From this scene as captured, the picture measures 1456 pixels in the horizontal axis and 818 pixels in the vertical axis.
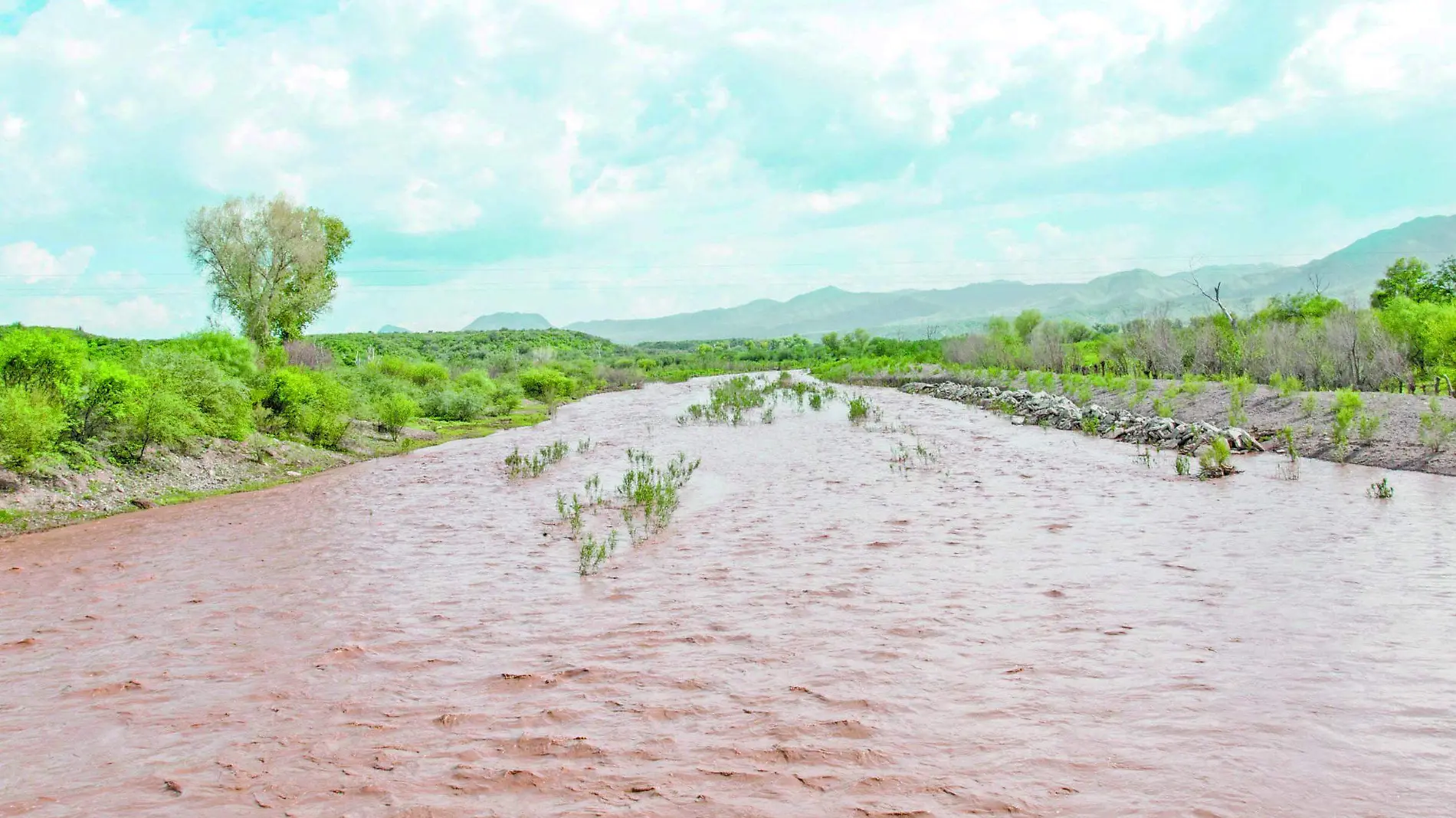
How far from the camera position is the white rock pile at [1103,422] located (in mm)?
18078

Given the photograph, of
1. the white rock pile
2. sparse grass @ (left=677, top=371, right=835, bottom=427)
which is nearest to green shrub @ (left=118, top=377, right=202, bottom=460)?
A: sparse grass @ (left=677, top=371, right=835, bottom=427)

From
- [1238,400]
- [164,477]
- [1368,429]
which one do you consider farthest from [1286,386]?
[164,477]

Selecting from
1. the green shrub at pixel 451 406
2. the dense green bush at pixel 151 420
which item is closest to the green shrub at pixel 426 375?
the green shrub at pixel 451 406

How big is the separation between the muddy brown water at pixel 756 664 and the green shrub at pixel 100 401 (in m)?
2.76

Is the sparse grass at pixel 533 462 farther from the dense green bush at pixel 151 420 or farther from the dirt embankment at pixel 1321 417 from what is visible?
the dirt embankment at pixel 1321 417

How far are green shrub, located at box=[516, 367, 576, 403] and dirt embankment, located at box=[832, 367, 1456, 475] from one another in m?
27.0

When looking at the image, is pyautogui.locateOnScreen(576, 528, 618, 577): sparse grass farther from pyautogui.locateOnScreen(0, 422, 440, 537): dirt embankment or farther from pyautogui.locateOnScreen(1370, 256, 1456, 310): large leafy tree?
pyautogui.locateOnScreen(1370, 256, 1456, 310): large leafy tree

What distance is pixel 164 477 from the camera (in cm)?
1474

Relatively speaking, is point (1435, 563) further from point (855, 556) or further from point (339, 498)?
point (339, 498)

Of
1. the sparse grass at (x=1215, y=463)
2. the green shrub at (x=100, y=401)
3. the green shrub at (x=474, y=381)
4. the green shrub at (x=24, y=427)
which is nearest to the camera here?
the green shrub at (x=24, y=427)

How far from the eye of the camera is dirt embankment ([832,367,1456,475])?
1498 centimetres

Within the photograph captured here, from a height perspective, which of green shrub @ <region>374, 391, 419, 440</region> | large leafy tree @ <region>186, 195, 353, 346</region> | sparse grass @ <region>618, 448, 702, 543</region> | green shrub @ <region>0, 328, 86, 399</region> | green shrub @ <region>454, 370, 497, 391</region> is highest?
large leafy tree @ <region>186, 195, 353, 346</region>

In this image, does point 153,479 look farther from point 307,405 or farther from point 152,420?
point 307,405

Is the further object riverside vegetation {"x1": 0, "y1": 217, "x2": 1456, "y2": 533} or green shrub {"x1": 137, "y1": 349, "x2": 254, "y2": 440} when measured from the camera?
green shrub {"x1": 137, "y1": 349, "x2": 254, "y2": 440}
